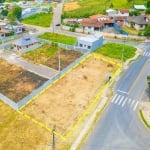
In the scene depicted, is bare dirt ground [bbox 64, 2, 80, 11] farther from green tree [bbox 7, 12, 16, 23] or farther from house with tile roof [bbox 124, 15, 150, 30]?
house with tile roof [bbox 124, 15, 150, 30]

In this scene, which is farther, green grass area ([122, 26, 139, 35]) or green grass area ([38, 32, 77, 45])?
green grass area ([122, 26, 139, 35])

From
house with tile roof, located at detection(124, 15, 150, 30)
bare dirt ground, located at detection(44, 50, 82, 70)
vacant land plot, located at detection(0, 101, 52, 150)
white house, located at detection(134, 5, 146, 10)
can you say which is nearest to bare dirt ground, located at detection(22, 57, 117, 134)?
vacant land plot, located at detection(0, 101, 52, 150)

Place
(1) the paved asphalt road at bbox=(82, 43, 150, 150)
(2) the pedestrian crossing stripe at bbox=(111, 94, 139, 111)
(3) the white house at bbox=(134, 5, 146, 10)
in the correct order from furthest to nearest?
(3) the white house at bbox=(134, 5, 146, 10), (2) the pedestrian crossing stripe at bbox=(111, 94, 139, 111), (1) the paved asphalt road at bbox=(82, 43, 150, 150)

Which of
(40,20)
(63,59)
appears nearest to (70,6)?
(40,20)

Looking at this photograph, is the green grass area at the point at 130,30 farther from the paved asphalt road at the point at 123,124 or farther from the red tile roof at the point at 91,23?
the paved asphalt road at the point at 123,124

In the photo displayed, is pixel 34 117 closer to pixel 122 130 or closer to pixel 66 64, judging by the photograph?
pixel 122 130

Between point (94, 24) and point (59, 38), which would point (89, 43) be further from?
point (94, 24)

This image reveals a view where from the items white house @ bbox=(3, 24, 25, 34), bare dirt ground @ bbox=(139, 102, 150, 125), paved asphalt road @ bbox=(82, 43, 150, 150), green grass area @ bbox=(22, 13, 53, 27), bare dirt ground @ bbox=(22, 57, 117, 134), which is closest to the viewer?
paved asphalt road @ bbox=(82, 43, 150, 150)
